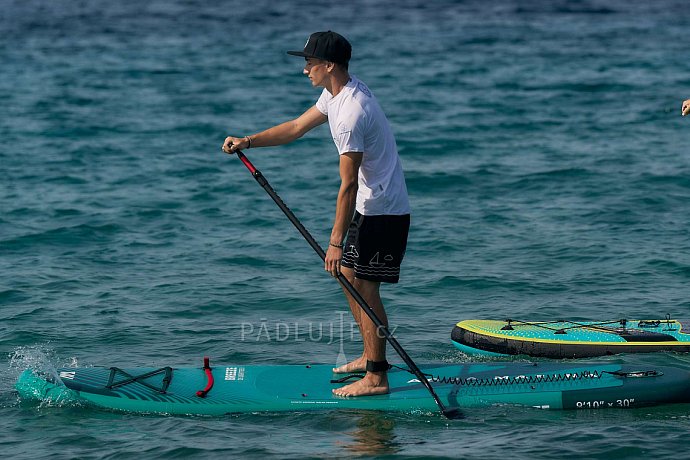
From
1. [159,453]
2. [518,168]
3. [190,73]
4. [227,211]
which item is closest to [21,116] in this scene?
[190,73]

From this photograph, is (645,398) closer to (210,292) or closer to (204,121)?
(210,292)

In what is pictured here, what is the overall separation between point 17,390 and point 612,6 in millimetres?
33441

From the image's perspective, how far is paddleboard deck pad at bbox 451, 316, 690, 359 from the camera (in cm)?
959

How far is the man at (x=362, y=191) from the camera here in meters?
7.38

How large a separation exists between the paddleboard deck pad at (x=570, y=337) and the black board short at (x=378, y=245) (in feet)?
7.56

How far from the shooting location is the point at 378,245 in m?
7.69

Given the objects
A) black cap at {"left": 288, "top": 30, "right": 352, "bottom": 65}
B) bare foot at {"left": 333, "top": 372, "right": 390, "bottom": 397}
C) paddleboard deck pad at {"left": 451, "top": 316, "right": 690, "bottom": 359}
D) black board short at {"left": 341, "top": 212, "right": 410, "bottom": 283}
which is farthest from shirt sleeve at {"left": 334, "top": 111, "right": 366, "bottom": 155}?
paddleboard deck pad at {"left": 451, "top": 316, "right": 690, "bottom": 359}

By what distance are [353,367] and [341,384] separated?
218 millimetres

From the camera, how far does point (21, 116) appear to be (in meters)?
22.9

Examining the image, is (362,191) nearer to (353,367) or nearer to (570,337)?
(353,367)

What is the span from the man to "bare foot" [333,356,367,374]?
0.32 m

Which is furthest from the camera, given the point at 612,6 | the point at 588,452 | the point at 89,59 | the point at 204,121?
the point at 612,6

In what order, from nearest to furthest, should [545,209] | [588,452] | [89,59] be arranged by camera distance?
[588,452] < [545,209] < [89,59]

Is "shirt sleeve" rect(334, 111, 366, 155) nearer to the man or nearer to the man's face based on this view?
the man
